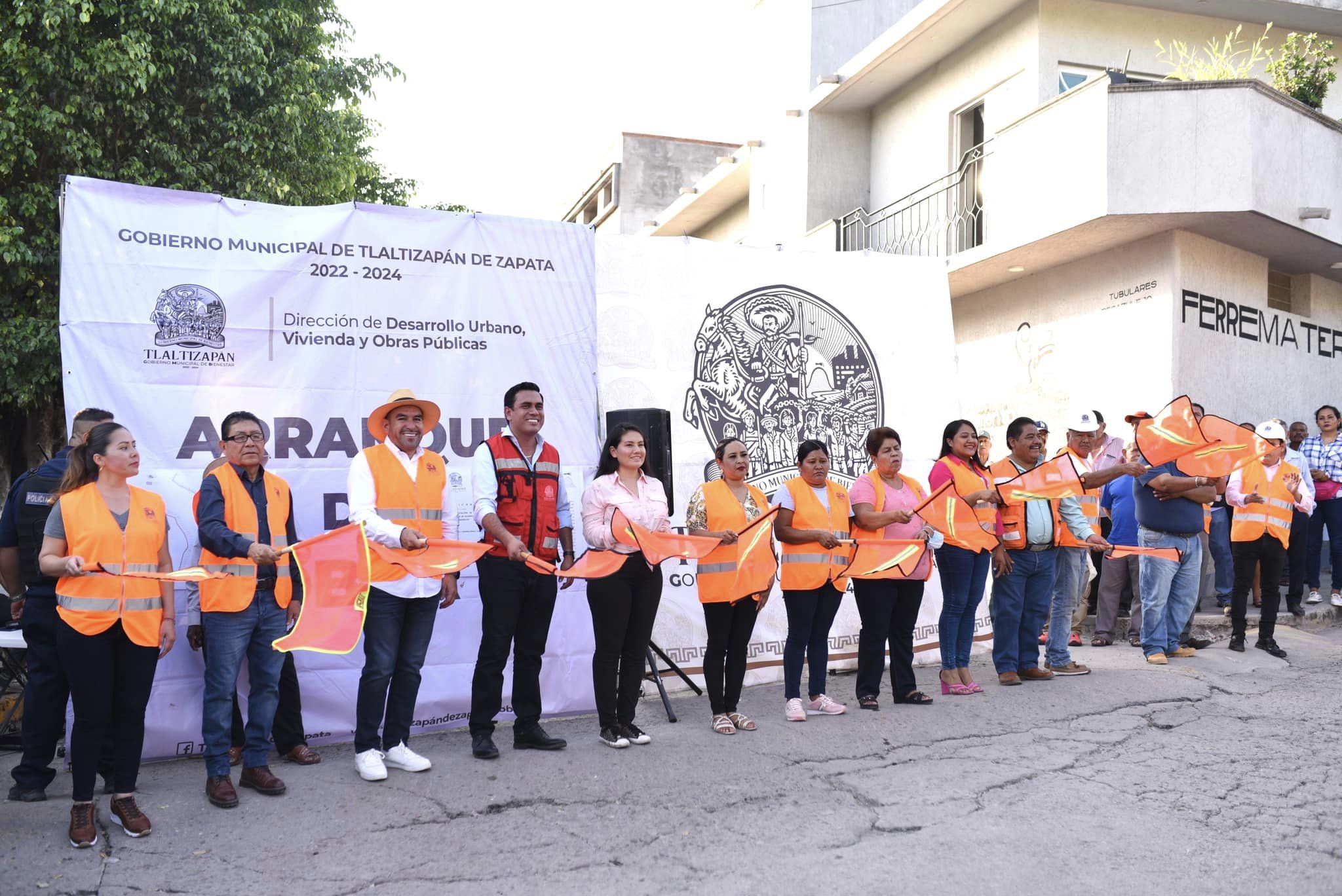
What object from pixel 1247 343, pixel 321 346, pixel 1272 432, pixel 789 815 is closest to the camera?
pixel 789 815

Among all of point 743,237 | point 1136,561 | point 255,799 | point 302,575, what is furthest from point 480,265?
point 743,237

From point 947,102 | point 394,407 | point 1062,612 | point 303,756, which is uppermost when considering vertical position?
point 947,102

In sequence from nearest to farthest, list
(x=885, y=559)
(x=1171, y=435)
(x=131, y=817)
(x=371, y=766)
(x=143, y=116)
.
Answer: (x=131, y=817)
(x=371, y=766)
(x=885, y=559)
(x=1171, y=435)
(x=143, y=116)

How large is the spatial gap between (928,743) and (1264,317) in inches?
388

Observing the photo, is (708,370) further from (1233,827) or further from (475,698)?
(1233,827)

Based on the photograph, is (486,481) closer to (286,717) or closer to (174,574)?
(174,574)

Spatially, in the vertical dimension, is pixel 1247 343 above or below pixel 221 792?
above

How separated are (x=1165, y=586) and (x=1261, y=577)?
1167 mm

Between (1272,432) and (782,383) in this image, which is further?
(1272,432)

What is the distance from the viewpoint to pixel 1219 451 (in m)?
8.13

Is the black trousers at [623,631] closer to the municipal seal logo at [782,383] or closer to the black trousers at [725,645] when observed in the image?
the black trousers at [725,645]

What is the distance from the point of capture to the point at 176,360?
6316 mm

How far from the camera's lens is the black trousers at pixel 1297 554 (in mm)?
10258

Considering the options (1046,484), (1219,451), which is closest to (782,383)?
(1046,484)
